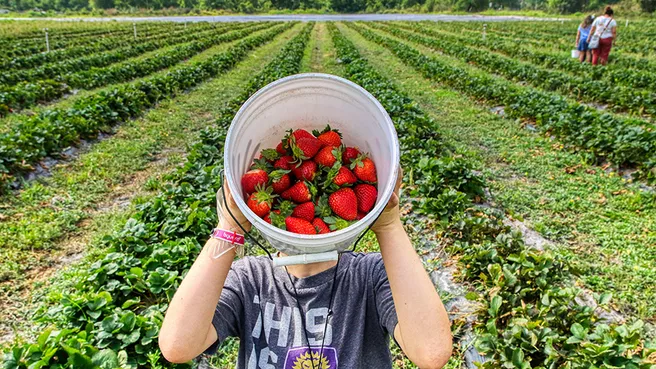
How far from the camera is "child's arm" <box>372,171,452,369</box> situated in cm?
130

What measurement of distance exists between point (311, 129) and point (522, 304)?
2226 millimetres

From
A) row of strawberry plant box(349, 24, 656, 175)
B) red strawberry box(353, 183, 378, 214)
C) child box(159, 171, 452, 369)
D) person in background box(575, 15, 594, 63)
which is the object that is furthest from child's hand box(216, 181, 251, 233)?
person in background box(575, 15, 594, 63)

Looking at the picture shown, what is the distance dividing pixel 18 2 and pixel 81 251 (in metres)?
97.1

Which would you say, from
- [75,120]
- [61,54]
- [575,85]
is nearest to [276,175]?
[75,120]

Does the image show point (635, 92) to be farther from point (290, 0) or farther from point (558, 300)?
point (290, 0)

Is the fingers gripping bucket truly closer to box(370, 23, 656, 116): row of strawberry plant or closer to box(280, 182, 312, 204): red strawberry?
box(280, 182, 312, 204): red strawberry

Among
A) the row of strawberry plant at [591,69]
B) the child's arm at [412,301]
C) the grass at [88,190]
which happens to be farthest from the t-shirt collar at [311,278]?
the row of strawberry plant at [591,69]

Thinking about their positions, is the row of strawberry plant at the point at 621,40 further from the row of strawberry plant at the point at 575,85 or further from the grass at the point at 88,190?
the grass at the point at 88,190

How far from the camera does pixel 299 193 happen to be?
1.32 meters

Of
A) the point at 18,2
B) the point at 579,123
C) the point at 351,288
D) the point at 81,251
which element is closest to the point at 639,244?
the point at 579,123

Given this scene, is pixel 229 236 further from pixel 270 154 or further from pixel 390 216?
pixel 390 216

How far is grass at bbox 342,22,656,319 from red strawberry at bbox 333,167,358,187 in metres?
3.18

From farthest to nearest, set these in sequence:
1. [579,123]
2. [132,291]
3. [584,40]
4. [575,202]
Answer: [584,40]
[579,123]
[575,202]
[132,291]

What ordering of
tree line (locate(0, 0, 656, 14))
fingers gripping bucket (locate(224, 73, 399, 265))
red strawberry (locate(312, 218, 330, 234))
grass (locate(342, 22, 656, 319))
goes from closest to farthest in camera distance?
fingers gripping bucket (locate(224, 73, 399, 265)), red strawberry (locate(312, 218, 330, 234)), grass (locate(342, 22, 656, 319)), tree line (locate(0, 0, 656, 14))
